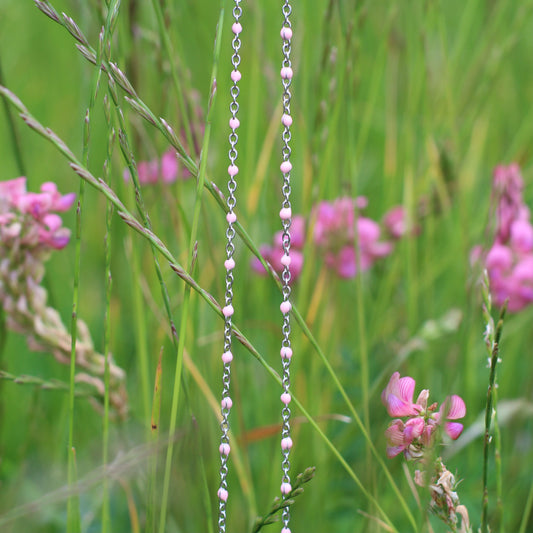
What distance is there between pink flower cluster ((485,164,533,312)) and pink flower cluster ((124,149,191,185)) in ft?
1.60

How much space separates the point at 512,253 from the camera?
1019 mm

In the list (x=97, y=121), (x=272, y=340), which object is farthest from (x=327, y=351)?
(x=97, y=121)

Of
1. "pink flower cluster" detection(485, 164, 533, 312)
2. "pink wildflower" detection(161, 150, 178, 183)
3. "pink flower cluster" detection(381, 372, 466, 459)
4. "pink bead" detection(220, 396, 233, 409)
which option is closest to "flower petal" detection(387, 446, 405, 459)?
"pink flower cluster" detection(381, 372, 466, 459)

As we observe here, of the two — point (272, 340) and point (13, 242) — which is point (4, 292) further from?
point (272, 340)

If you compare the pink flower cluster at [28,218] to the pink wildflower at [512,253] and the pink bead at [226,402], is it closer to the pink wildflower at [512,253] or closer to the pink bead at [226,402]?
the pink bead at [226,402]

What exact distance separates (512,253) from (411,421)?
63 cm

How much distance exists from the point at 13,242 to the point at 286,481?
378 mm

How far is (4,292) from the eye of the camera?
68cm

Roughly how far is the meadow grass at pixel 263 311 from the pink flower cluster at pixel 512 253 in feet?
0.21

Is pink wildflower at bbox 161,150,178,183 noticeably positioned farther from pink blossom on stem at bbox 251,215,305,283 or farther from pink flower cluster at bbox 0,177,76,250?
pink flower cluster at bbox 0,177,76,250

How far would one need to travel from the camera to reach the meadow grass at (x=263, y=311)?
1.97 feet

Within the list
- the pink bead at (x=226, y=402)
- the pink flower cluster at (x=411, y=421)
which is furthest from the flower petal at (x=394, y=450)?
the pink bead at (x=226, y=402)

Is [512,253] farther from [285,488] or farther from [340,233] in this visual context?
[285,488]

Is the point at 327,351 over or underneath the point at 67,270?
underneath
